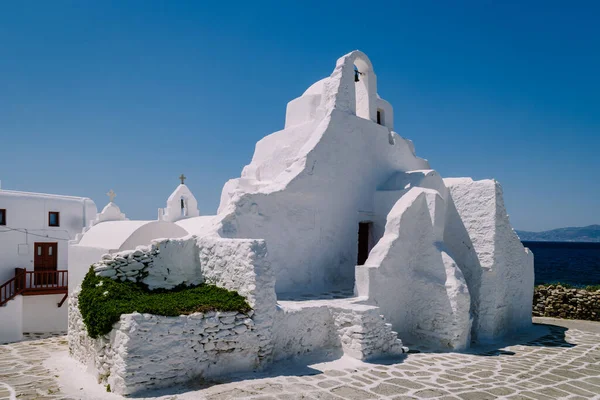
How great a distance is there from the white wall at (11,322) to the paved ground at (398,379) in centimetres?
404

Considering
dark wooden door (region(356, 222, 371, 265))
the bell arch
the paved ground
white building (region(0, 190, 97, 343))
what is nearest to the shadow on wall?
the paved ground

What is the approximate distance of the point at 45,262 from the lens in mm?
17344

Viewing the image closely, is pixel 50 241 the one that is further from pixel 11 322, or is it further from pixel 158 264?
pixel 158 264

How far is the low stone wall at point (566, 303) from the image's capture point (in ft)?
52.7

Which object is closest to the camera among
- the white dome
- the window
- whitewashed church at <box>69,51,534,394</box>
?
whitewashed church at <box>69,51,534,394</box>

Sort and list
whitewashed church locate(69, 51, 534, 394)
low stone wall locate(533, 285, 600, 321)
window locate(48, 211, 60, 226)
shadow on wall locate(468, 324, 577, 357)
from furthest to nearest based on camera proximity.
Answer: window locate(48, 211, 60, 226) < low stone wall locate(533, 285, 600, 321) < shadow on wall locate(468, 324, 577, 357) < whitewashed church locate(69, 51, 534, 394)

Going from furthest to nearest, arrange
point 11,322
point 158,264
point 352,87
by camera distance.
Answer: point 11,322
point 352,87
point 158,264

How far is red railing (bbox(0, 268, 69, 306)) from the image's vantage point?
15.4 m

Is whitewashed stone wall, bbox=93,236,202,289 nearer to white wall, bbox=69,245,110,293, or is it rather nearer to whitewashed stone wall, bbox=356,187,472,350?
white wall, bbox=69,245,110,293

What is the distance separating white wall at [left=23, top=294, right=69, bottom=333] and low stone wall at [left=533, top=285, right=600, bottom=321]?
17.8 metres

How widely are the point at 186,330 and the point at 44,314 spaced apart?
11316mm

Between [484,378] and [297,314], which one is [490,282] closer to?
[484,378]

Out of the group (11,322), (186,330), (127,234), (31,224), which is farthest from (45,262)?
(186,330)

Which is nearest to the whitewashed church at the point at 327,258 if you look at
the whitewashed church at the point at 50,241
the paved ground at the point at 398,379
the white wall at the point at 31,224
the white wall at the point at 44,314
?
the whitewashed church at the point at 50,241
